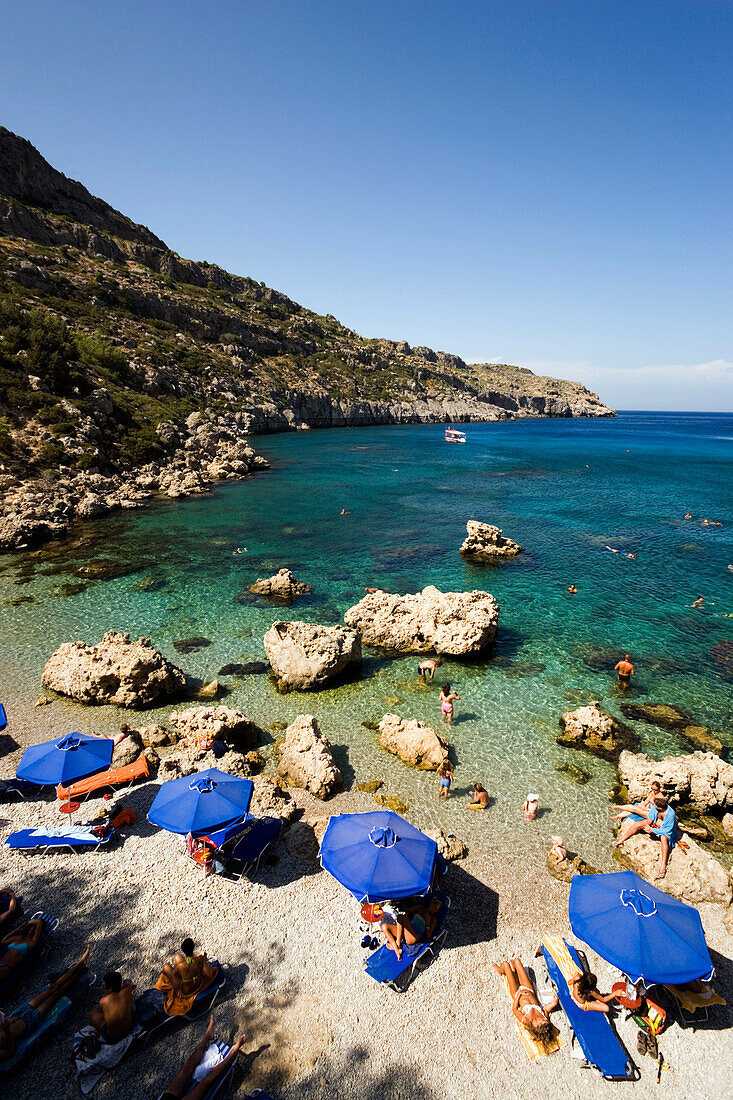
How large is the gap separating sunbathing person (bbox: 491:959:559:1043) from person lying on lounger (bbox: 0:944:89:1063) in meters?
7.19

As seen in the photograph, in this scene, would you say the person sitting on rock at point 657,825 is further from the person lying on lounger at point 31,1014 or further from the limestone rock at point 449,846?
the person lying on lounger at point 31,1014

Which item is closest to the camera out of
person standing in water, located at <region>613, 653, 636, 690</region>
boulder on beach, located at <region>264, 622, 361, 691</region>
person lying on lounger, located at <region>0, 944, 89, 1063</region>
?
person lying on lounger, located at <region>0, 944, 89, 1063</region>

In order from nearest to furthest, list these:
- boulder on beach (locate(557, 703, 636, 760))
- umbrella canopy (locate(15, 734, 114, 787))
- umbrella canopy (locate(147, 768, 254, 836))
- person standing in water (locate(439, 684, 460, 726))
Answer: umbrella canopy (locate(147, 768, 254, 836))
umbrella canopy (locate(15, 734, 114, 787))
boulder on beach (locate(557, 703, 636, 760))
person standing in water (locate(439, 684, 460, 726))

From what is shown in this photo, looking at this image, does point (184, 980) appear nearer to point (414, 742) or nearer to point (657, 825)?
point (414, 742)

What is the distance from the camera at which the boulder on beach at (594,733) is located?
14.9 m

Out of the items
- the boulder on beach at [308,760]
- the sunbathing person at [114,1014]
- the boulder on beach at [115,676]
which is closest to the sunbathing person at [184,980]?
the sunbathing person at [114,1014]

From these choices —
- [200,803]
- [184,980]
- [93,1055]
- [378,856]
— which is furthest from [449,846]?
[93,1055]

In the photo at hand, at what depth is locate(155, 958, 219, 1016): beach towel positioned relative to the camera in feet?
24.2

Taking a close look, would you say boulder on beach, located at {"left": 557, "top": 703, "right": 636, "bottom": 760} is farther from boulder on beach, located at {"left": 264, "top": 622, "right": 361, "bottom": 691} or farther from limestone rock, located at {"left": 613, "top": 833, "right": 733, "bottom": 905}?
boulder on beach, located at {"left": 264, "top": 622, "right": 361, "bottom": 691}

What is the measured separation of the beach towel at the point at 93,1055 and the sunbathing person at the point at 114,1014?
0.24 ft

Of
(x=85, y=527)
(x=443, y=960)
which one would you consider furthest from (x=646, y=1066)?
(x=85, y=527)

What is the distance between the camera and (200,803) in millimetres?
10156

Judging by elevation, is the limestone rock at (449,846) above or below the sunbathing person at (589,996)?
below

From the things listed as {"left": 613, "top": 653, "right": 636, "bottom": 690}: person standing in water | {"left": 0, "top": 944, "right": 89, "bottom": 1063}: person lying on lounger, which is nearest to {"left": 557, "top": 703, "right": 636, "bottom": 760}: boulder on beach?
{"left": 613, "top": 653, "right": 636, "bottom": 690}: person standing in water
